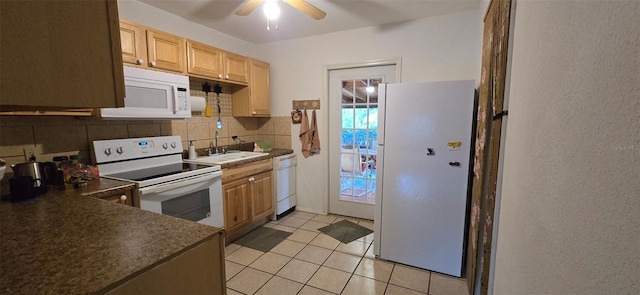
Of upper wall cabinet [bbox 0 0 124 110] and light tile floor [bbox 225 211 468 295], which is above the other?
upper wall cabinet [bbox 0 0 124 110]

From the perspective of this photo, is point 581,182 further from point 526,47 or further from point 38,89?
point 38,89

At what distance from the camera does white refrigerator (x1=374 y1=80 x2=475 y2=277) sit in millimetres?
1939

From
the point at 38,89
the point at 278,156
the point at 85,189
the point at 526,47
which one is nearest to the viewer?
the point at 38,89

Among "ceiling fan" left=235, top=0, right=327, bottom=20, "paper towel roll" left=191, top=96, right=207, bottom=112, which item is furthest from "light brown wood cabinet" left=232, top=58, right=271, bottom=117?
"ceiling fan" left=235, top=0, right=327, bottom=20

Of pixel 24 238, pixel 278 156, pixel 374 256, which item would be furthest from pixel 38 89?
pixel 278 156

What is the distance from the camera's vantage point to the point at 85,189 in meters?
1.49

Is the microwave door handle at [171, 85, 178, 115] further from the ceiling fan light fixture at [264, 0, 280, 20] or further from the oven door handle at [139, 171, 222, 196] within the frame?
the ceiling fan light fixture at [264, 0, 280, 20]

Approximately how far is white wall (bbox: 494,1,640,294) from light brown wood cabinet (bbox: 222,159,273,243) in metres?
2.26

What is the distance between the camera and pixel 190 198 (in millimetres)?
2146

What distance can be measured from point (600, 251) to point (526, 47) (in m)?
0.70

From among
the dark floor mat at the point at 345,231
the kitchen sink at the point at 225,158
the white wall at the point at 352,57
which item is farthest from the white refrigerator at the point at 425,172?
the kitchen sink at the point at 225,158

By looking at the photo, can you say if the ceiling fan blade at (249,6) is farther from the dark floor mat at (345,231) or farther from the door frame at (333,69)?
the dark floor mat at (345,231)

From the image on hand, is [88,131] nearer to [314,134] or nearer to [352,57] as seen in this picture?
[314,134]

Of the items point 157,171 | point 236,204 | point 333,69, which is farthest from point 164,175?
point 333,69
